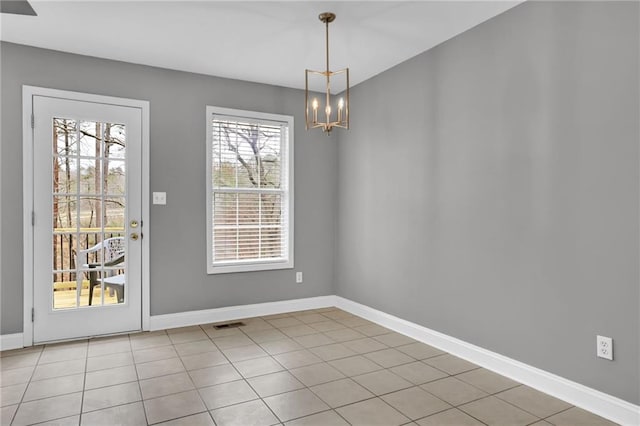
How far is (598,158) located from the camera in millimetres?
2357

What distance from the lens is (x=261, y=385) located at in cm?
274

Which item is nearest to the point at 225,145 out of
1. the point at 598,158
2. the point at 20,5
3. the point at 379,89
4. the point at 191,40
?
the point at 191,40

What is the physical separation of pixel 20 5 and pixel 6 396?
2580 millimetres

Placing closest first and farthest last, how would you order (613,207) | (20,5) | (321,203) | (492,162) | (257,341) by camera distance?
(613,207)
(20,5)
(492,162)
(257,341)
(321,203)

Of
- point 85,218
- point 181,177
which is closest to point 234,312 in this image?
point 181,177

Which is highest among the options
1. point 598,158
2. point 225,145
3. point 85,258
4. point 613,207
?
point 225,145

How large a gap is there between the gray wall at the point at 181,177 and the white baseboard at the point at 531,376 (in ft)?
4.55

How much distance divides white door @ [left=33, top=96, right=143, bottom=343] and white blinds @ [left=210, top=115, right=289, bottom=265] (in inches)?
31.0

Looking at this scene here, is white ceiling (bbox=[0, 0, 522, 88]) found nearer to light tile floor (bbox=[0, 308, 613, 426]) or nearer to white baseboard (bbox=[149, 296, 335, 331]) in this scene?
white baseboard (bbox=[149, 296, 335, 331])

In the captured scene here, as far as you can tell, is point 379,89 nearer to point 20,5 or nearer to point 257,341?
point 257,341

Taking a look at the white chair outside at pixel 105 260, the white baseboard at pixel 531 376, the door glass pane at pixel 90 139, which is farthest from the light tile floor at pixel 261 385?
the door glass pane at pixel 90 139

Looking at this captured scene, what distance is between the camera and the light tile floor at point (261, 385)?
2.32 m

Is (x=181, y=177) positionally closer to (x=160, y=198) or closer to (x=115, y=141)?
(x=160, y=198)

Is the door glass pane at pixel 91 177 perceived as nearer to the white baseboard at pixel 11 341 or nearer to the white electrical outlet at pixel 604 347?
the white baseboard at pixel 11 341
